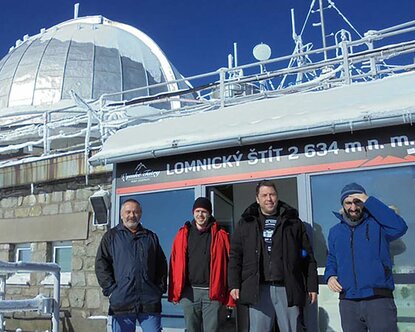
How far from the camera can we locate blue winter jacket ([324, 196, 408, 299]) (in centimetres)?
347

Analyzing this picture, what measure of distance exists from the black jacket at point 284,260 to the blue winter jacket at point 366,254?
0.22 meters

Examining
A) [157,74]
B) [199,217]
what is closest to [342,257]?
[199,217]

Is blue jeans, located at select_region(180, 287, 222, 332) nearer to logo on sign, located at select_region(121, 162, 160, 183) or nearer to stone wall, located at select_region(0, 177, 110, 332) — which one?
logo on sign, located at select_region(121, 162, 160, 183)

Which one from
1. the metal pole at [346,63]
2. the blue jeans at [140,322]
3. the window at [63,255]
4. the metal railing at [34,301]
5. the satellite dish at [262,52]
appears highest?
the satellite dish at [262,52]

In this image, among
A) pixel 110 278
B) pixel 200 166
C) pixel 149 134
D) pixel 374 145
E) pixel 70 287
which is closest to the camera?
pixel 110 278

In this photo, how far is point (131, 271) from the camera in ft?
13.4

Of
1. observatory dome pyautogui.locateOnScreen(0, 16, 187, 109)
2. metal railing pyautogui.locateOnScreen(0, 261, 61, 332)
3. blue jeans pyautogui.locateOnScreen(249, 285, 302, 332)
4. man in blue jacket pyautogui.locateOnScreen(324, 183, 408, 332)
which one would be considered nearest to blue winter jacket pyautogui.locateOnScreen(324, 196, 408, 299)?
man in blue jacket pyautogui.locateOnScreen(324, 183, 408, 332)

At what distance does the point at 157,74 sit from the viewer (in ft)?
54.6

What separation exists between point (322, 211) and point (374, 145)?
741mm

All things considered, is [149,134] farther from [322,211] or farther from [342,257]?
[342,257]

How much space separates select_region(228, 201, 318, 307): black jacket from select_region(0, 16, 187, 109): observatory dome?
11056 millimetres

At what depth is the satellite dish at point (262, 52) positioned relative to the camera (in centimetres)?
936

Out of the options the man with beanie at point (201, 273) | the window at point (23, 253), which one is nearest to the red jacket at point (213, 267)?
the man with beanie at point (201, 273)

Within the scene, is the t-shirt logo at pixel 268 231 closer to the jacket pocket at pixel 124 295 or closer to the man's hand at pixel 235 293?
the man's hand at pixel 235 293
